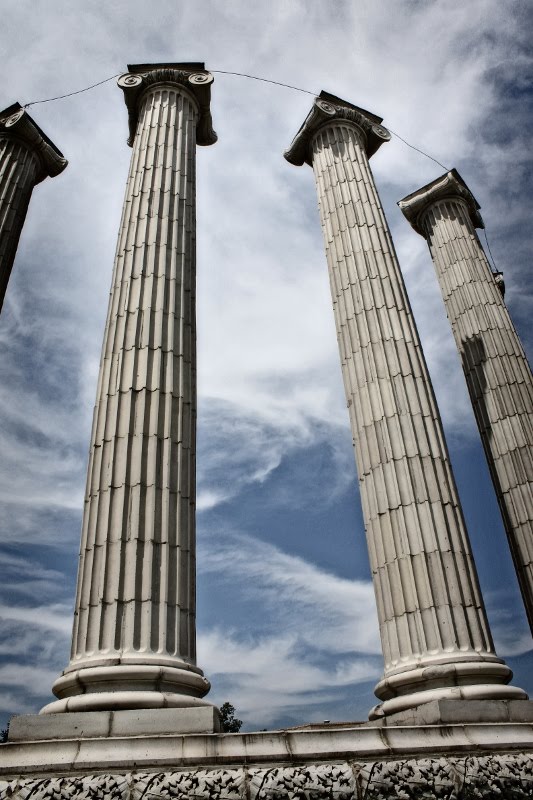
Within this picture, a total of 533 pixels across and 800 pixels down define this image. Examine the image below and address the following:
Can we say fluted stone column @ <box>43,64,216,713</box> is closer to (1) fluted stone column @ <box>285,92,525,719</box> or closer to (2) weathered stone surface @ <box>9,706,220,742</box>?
(2) weathered stone surface @ <box>9,706,220,742</box>

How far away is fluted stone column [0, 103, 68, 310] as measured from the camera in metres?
37.7

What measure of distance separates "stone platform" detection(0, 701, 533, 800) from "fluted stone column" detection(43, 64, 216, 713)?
5.17ft

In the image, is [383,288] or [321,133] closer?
[383,288]

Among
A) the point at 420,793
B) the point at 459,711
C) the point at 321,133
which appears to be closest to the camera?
the point at 420,793

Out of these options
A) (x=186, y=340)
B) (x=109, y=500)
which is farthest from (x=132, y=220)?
(x=109, y=500)

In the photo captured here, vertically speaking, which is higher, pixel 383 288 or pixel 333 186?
pixel 333 186

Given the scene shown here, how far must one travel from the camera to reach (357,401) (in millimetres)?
28391

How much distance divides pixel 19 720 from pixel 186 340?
1482cm

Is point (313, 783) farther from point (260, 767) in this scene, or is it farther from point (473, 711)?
point (473, 711)

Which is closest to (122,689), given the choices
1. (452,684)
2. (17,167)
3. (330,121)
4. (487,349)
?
(452,684)

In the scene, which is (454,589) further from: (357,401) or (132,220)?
(132,220)

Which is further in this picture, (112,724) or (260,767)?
(112,724)

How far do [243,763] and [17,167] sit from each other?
3928 cm

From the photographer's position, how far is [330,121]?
132ft
